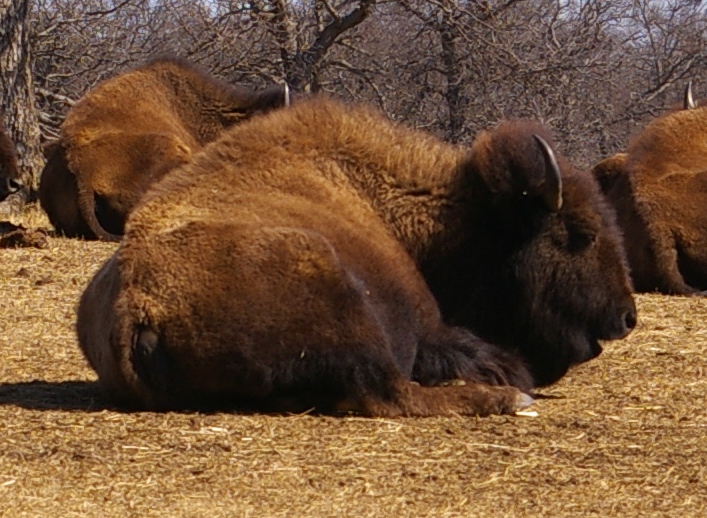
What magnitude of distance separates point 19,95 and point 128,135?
A: 255cm

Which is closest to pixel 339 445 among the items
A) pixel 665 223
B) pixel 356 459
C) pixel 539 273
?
pixel 356 459

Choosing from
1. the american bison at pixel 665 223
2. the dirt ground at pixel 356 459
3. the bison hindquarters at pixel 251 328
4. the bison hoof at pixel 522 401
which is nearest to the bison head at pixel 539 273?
the dirt ground at pixel 356 459

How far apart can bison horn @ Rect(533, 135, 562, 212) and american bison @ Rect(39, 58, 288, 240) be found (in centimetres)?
640

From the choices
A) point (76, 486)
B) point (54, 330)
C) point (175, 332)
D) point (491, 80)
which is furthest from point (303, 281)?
point (491, 80)

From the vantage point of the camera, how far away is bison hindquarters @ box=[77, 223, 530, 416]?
18.5ft

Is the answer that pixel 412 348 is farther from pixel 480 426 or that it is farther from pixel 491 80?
pixel 491 80

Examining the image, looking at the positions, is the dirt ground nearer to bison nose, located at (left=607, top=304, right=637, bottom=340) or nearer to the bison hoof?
the bison hoof

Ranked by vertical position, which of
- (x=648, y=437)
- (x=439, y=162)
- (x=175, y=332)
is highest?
(x=439, y=162)

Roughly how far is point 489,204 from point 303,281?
1.25 meters

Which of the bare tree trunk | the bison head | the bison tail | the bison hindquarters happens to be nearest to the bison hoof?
the bison hindquarters

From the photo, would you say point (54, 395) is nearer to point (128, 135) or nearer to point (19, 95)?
point (128, 135)

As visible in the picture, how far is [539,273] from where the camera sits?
661cm

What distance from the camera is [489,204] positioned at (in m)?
6.61

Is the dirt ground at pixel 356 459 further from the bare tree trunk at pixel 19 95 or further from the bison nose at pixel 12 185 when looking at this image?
the bare tree trunk at pixel 19 95
